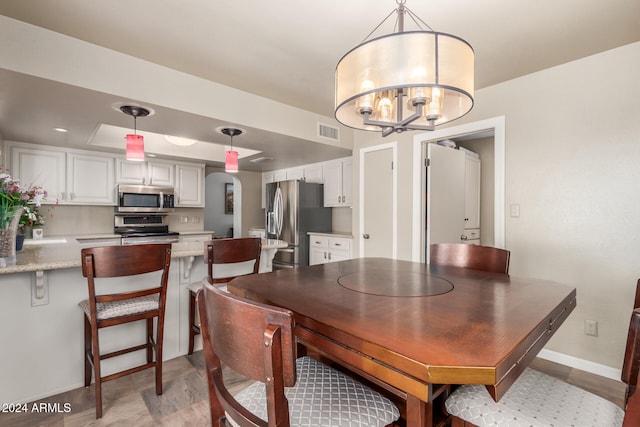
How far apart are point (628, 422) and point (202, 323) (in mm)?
1078

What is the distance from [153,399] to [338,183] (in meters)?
3.56

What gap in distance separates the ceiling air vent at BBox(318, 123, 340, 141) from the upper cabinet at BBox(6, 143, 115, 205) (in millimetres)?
3048

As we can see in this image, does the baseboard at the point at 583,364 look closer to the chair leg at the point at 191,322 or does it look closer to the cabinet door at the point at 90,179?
the chair leg at the point at 191,322

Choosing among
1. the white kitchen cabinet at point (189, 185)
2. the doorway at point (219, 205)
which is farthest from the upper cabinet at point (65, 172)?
the doorway at point (219, 205)

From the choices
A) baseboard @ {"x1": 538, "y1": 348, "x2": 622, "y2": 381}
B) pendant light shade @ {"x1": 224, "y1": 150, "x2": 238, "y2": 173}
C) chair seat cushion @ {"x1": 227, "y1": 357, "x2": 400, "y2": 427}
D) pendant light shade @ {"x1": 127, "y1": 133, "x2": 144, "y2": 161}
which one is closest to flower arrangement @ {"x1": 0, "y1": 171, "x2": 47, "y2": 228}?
pendant light shade @ {"x1": 127, "y1": 133, "x2": 144, "y2": 161}

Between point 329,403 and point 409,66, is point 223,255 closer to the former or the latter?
point 329,403

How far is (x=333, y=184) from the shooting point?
4820 millimetres

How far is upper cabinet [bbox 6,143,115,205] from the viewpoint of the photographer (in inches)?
145

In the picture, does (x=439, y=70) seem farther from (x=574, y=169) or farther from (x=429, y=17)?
(x=574, y=169)

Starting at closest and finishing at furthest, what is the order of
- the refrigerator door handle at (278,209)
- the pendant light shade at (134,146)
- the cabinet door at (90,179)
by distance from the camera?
the pendant light shade at (134,146), the cabinet door at (90,179), the refrigerator door handle at (278,209)

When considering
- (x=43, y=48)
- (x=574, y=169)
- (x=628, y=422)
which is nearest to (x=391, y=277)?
(x=628, y=422)

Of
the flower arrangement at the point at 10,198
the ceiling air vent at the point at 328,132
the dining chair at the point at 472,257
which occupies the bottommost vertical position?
the dining chair at the point at 472,257

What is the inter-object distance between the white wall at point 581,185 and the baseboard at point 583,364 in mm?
34

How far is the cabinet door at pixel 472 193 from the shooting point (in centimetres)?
377
